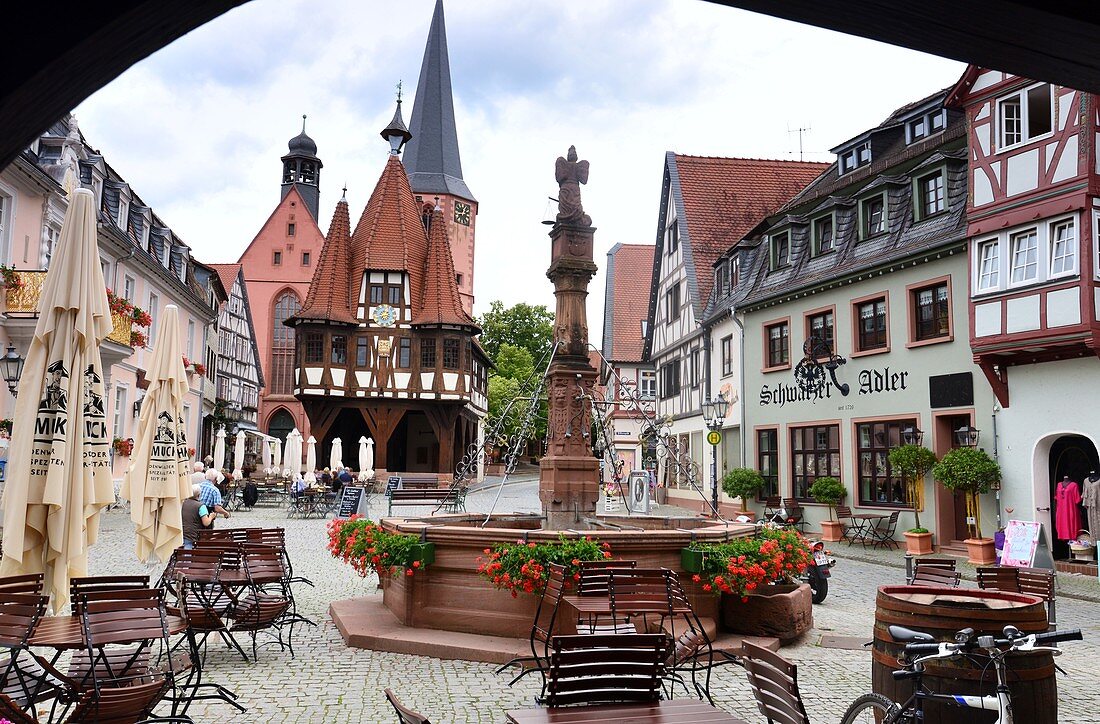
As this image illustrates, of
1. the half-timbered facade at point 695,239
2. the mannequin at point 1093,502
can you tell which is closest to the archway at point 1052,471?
the mannequin at point 1093,502

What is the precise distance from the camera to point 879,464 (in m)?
22.4

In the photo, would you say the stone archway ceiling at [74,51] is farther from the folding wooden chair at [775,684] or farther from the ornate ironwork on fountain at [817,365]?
the ornate ironwork on fountain at [817,365]

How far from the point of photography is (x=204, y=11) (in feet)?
4.89

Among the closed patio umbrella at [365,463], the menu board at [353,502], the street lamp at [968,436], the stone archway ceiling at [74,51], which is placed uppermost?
the stone archway ceiling at [74,51]

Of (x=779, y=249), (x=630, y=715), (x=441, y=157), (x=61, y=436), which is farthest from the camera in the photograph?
(x=441, y=157)

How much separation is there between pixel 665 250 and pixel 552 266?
2596 centimetres

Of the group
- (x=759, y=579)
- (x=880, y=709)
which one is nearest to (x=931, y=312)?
(x=759, y=579)

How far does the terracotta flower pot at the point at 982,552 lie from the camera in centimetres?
1820

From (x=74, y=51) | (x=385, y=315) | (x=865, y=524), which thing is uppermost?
(x=385, y=315)

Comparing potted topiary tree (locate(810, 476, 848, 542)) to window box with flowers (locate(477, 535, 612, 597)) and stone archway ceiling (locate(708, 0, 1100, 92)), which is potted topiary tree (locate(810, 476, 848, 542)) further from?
stone archway ceiling (locate(708, 0, 1100, 92))

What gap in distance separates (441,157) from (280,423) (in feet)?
77.1

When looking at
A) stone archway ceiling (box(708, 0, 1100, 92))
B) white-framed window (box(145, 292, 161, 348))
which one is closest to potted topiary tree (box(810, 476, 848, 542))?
white-framed window (box(145, 292, 161, 348))

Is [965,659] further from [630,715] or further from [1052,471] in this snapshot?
[1052,471]

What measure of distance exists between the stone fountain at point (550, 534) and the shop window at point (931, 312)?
10674mm
